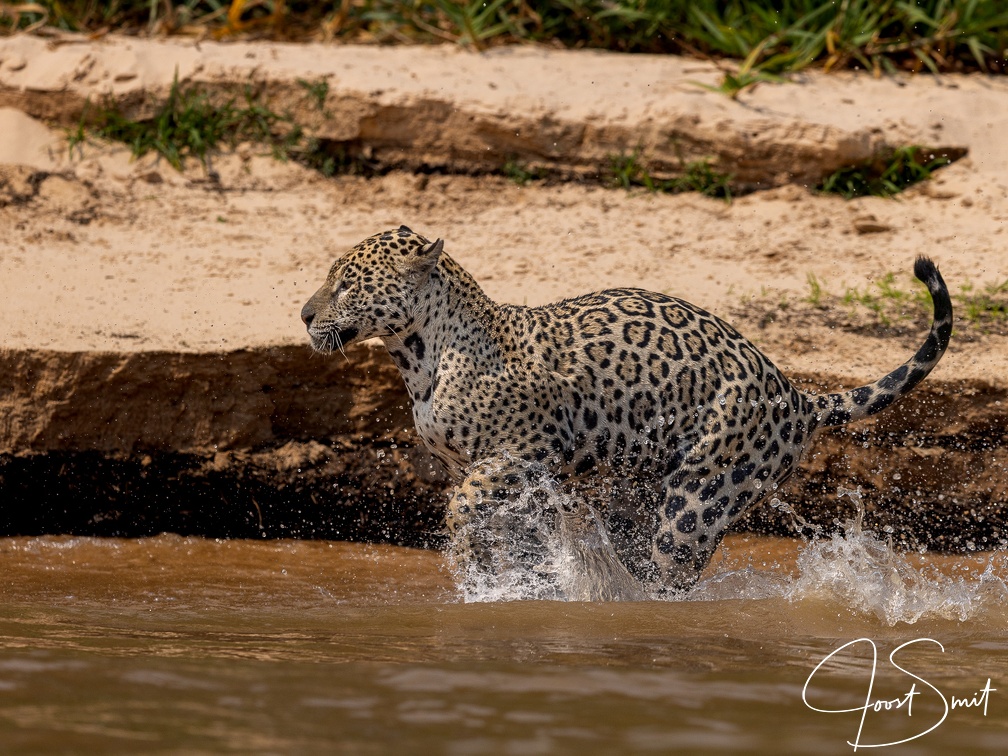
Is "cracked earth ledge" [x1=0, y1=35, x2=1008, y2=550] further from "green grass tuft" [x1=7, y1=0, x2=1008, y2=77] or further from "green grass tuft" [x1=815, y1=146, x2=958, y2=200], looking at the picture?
"green grass tuft" [x1=7, y1=0, x2=1008, y2=77]

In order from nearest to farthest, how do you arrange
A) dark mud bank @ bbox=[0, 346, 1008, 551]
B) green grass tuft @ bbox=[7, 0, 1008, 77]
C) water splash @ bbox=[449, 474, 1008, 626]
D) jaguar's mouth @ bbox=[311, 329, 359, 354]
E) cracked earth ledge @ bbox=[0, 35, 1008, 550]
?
water splash @ bbox=[449, 474, 1008, 626] → jaguar's mouth @ bbox=[311, 329, 359, 354] → dark mud bank @ bbox=[0, 346, 1008, 551] → cracked earth ledge @ bbox=[0, 35, 1008, 550] → green grass tuft @ bbox=[7, 0, 1008, 77]

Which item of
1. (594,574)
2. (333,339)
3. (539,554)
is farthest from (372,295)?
(594,574)

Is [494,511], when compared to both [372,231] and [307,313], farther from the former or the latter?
[372,231]

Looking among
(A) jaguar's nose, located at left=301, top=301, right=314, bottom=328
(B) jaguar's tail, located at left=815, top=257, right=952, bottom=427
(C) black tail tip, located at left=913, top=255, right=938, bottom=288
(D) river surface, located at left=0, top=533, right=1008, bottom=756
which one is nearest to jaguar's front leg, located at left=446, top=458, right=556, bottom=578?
(D) river surface, located at left=0, top=533, right=1008, bottom=756

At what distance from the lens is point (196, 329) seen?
286 inches

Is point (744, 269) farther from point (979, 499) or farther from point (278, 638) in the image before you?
point (278, 638)

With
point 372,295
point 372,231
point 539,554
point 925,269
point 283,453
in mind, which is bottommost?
point 283,453

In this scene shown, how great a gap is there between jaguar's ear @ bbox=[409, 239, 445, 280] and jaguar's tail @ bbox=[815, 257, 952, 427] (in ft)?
5.45

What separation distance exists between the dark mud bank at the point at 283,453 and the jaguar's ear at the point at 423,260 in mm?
1155

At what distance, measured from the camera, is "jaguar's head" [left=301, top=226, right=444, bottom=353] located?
583 centimetres

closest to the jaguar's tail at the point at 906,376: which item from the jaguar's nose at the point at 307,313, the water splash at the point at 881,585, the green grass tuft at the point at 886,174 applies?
the water splash at the point at 881,585

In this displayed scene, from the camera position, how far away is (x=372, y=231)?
8914mm

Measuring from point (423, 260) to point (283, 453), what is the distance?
1.73m

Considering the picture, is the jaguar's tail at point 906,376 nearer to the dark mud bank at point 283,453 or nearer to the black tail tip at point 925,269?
the black tail tip at point 925,269
